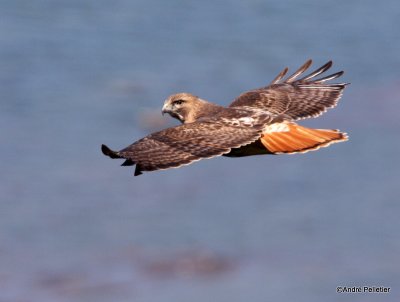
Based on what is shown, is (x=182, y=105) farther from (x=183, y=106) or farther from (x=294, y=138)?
(x=294, y=138)

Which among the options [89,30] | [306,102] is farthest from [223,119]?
[89,30]

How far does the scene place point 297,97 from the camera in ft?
49.9

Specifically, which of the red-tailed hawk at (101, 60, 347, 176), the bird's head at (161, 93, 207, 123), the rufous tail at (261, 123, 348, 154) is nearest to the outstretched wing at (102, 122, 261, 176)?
the red-tailed hawk at (101, 60, 347, 176)

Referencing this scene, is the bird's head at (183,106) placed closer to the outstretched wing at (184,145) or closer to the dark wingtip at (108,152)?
the outstretched wing at (184,145)

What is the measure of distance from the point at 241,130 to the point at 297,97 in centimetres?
188

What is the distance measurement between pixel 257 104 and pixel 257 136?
1.58 metres

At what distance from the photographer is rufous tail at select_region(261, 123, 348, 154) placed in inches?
535

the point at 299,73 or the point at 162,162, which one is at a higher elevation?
the point at 299,73

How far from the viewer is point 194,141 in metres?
13.2

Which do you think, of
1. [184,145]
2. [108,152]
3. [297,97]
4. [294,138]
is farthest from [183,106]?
[108,152]

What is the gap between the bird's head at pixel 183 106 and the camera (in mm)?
14703

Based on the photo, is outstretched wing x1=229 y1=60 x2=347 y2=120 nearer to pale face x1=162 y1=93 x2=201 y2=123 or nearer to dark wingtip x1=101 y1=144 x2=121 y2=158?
pale face x1=162 y1=93 x2=201 y2=123

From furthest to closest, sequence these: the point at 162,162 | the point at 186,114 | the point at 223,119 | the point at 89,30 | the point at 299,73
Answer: the point at 89,30
the point at 299,73
the point at 186,114
the point at 223,119
the point at 162,162

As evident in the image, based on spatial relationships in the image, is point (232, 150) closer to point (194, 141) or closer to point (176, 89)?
point (194, 141)
